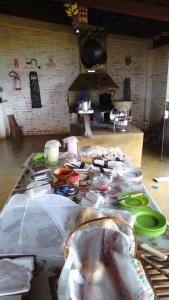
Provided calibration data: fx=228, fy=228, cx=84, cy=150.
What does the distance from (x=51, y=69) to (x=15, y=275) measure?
605 centimetres

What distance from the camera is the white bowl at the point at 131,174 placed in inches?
62.1

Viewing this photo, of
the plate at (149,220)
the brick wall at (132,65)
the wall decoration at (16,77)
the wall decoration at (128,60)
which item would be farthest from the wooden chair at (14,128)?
the plate at (149,220)

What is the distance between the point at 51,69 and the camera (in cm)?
621

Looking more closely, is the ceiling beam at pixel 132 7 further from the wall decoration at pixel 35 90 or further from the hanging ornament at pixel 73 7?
the wall decoration at pixel 35 90

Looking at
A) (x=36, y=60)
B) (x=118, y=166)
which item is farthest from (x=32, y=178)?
(x=36, y=60)

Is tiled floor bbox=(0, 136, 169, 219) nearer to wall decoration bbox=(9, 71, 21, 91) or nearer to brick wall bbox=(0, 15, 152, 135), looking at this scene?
brick wall bbox=(0, 15, 152, 135)

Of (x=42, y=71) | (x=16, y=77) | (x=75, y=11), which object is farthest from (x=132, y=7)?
(x=16, y=77)

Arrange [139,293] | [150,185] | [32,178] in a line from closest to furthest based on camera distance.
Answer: [139,293], [32,178], [150,185]

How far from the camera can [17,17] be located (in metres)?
5.68

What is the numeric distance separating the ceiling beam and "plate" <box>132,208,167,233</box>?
324 centimetres

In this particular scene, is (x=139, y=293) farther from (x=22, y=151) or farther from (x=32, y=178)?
(x=22, y=151)

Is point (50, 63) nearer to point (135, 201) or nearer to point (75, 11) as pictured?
point (75, 11)

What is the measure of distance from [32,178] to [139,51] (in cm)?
570

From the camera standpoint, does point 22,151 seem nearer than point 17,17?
Yes
